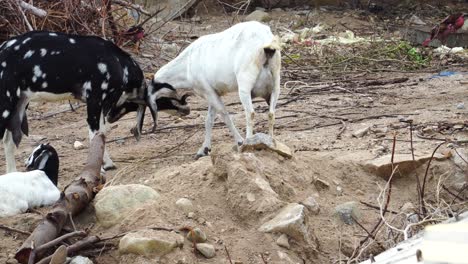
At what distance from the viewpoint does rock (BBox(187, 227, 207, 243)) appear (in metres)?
5.12

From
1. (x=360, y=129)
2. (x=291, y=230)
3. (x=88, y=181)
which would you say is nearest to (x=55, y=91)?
(x=88, y=181)

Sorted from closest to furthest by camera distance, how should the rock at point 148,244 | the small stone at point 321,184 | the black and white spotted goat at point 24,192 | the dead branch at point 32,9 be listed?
the rock at point 148,244, the black and white spotted goat at point 24,192, the small stone at point 321,184, the dead branch at point 32,9

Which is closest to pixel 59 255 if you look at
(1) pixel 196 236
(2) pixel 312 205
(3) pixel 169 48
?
(1) pixel 196 236

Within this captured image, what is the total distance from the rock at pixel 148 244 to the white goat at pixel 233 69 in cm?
257

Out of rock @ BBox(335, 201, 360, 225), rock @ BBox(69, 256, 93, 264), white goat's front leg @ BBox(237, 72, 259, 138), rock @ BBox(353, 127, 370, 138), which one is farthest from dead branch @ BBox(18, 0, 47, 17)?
rock @ BBox(69, 256, 93, 264)

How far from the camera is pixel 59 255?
4688 mm

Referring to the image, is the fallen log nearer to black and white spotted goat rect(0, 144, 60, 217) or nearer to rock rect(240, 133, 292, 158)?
black and white spotted goat rect(0, 144, 60, 217)

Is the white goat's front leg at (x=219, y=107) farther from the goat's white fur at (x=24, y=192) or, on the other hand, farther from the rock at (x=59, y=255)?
the rock at (x=59, y=255)

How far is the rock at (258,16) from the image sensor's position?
17.2 meters

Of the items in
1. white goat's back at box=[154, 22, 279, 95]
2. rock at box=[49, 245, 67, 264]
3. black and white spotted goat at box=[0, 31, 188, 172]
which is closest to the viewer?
rock at box=[49, 245, 67, 264]

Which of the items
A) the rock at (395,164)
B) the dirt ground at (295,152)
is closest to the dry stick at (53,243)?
the dirt ground at (295,152)

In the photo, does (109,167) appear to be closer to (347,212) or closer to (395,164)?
(395,164)

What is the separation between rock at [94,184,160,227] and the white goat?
2.02 metres

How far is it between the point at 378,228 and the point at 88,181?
188cm
